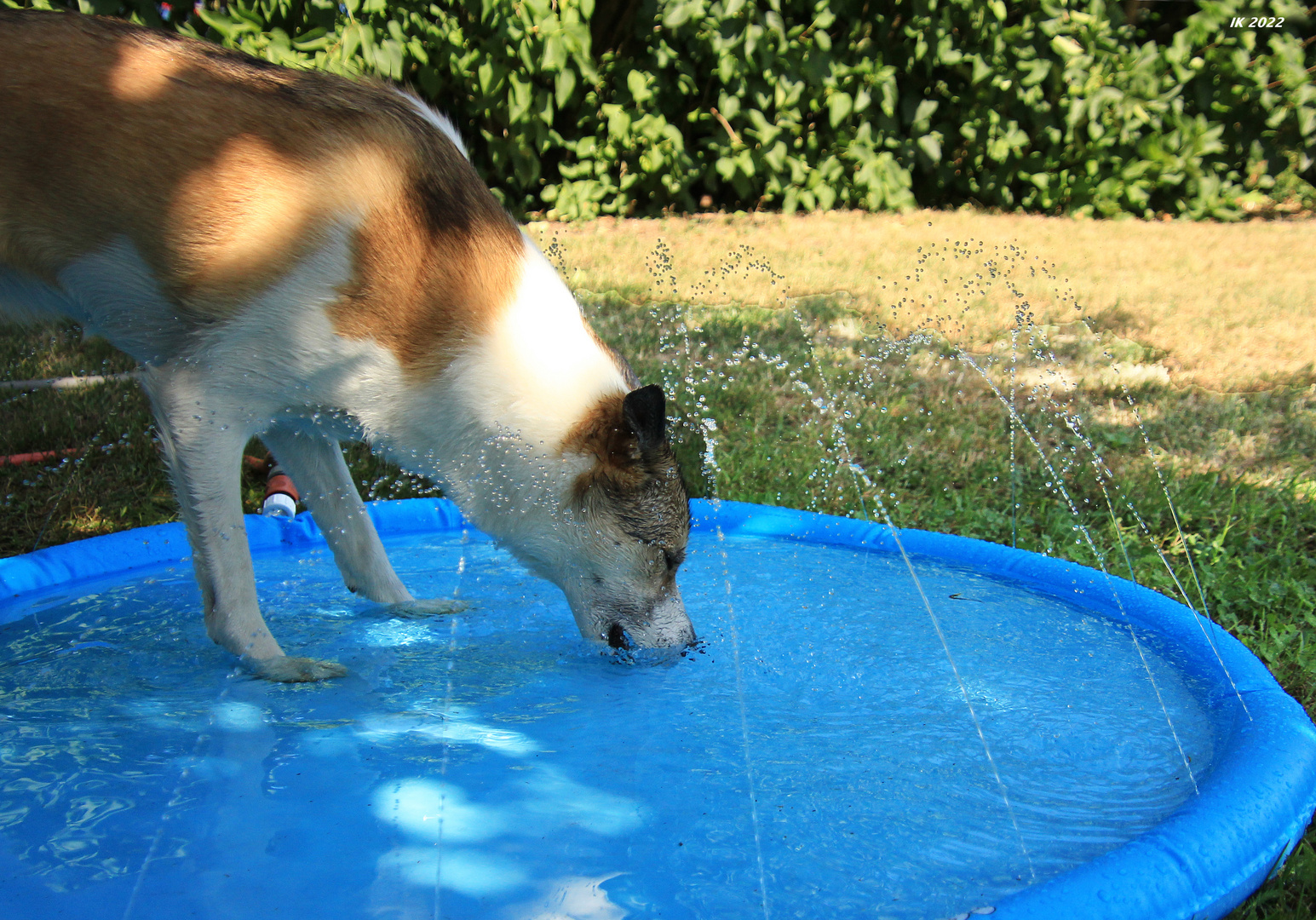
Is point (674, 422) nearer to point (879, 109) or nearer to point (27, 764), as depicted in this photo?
point (27, 764)

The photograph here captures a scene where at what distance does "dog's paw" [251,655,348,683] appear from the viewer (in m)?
2.94

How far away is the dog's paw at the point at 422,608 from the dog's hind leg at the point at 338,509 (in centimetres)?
3

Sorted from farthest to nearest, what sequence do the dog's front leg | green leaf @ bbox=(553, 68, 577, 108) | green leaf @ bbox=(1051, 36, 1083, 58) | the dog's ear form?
green leaf @ bbox=(1051, 36, 1083, 58), green leaf @ bbox=(553, 68, 577, 108), the dog's front leg, the dog's ear

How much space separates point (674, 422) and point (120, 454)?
255 centimetres

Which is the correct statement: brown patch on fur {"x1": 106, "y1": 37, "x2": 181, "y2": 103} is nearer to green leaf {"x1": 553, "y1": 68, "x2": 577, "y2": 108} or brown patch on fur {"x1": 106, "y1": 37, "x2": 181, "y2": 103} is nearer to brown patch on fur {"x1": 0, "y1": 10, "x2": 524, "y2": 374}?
brown patch on fur {"x1": 0, "y1": 10, "x2": 524, "y2": 374}

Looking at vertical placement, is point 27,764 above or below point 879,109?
below

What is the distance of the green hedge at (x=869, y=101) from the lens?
8.77 m

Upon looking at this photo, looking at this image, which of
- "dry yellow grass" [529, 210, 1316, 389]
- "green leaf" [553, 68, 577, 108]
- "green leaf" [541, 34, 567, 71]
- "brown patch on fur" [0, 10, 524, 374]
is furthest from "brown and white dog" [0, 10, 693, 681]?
"green leaf" [553, 68, 577, 108]

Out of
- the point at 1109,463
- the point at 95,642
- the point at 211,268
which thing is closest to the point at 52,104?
the point at 211,268

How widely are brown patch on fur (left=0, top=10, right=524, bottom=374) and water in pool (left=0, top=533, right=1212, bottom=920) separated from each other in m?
1.02

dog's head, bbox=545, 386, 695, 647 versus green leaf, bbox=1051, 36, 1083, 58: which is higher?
green leaf, bbox=1051, 36, 1083, 58

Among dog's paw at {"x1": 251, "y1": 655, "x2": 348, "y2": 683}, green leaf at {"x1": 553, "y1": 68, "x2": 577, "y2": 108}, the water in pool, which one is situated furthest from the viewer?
green leaf at {"x1": 553, "y1": 68, "x2": 577, "y2": 108}

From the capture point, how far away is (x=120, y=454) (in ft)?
15.5

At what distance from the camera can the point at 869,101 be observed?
9586mm
